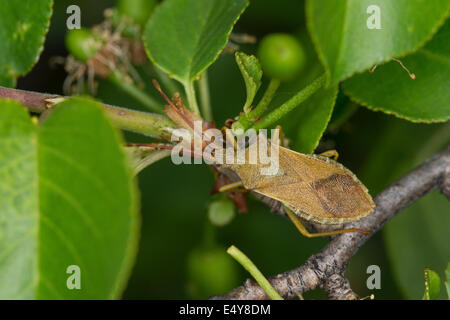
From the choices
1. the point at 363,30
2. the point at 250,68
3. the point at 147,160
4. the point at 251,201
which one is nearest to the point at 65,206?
the point at 147,160

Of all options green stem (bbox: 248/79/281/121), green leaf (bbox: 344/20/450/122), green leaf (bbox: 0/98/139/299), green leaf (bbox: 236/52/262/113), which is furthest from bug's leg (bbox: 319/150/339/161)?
green leaf (bbox: 0/98/139/299)

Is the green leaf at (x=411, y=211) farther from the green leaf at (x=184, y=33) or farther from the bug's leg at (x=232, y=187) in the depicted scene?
the green leaf at (x=184, y=33)

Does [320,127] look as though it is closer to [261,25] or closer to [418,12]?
[418,12]

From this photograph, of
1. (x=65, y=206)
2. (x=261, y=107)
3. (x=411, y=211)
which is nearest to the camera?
(x=65, y=206)

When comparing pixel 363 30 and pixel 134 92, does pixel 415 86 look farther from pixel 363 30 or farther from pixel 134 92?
pixel 134 92

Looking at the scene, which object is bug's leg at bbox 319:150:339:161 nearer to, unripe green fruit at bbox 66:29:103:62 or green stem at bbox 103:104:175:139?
green stem at bbox 103:104:175:139
